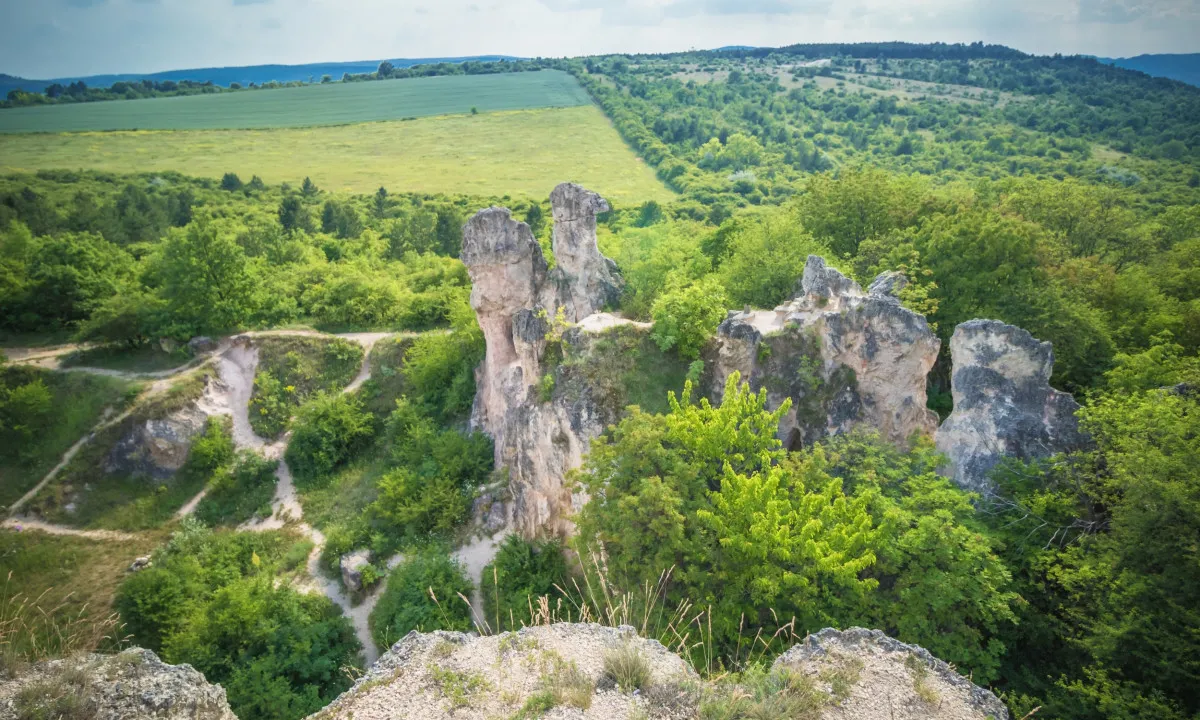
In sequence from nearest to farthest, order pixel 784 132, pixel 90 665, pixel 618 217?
pixel 90 665
pixel 618 217
pixel 784 132

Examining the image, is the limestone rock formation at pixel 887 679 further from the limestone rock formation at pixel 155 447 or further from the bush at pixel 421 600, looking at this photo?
the limestone rock formation at pixel 155 447

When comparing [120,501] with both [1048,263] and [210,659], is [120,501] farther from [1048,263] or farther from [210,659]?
[1048,263]

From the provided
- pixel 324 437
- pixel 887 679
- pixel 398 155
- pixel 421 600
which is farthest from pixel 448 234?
pixel 887 679

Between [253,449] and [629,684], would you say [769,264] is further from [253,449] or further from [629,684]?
[253,449]

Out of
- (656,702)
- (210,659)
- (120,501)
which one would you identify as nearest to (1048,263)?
(656,702)

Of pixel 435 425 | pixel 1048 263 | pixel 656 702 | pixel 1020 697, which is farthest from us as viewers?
pixel 435 425
